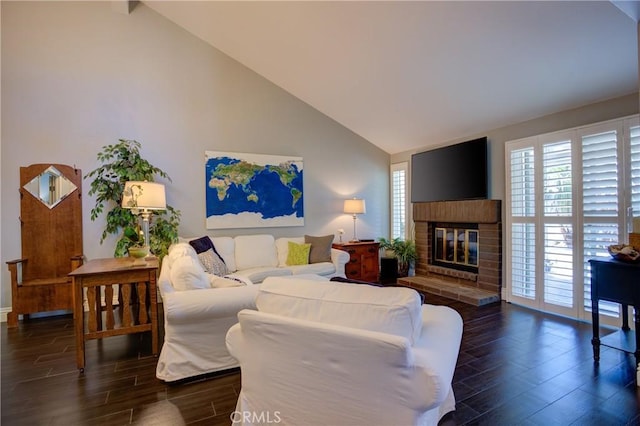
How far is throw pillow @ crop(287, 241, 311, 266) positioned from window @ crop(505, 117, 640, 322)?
2.67 meters

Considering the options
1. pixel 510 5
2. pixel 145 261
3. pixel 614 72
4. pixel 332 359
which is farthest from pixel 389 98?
pixel 332 359

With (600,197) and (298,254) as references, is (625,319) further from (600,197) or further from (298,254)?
(298,254)

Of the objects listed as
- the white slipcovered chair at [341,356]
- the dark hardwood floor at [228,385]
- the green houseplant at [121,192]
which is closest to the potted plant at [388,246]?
the dark hardwood floor at [228,385]

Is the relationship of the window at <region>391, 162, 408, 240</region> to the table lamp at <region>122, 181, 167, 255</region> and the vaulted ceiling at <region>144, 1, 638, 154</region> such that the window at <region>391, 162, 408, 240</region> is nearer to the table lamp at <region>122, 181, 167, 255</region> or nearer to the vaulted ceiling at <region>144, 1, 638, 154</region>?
Result: the vaulted ceiling at <region>144, 1, 638, 154</region>

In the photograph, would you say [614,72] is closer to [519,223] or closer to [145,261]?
[519,223]

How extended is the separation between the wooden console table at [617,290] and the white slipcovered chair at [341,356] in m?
1.83

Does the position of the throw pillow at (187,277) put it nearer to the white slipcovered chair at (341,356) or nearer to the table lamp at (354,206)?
the white slipcovered chair at (341,356)

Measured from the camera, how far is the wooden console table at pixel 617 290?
2385 millimetres

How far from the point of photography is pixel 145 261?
290 cm

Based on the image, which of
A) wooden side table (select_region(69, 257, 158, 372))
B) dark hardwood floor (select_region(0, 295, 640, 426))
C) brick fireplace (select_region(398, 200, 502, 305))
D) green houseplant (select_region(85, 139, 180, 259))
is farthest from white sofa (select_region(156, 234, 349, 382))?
brick fireplace (select_region(398, 200, 502, 305))

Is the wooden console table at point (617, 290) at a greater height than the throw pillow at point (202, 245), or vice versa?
the throw pillow at point (202, 245)

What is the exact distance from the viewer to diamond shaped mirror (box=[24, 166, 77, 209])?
3.73m

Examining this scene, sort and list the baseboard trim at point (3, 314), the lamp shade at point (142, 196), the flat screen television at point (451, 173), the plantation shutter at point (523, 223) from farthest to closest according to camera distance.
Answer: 1. the flat screen television at point (451, 173)
2. the plantation shutter at point (523, 223)
3. the baseboard trim at point (3, 314)
4. the lamp shade at point (142, 196)

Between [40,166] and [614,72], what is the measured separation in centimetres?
613
